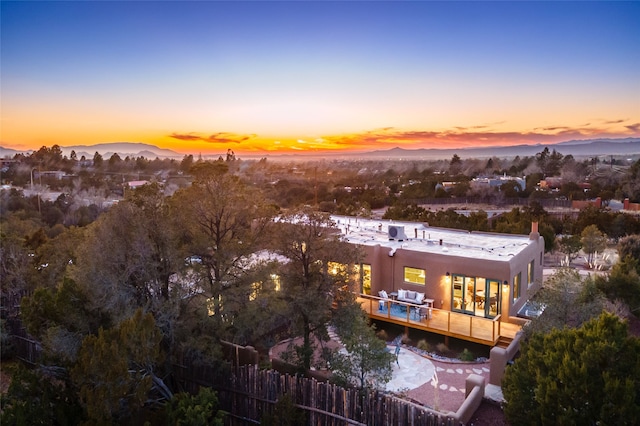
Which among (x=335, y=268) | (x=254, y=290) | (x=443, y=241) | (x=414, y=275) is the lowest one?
(x=414, y=275)

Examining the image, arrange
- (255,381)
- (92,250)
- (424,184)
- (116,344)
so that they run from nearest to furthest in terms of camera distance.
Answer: (116,344) → (255,381) → (92,250) → (424,184)

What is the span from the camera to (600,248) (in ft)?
74.6

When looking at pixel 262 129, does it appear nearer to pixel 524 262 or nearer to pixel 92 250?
pixel 524 262

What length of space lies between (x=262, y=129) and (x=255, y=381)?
3729 centimetres

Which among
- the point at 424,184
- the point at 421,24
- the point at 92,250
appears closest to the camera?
the point at 92,250

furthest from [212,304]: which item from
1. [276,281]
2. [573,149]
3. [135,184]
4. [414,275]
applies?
[573,149]

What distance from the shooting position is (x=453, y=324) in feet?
→ 44.1

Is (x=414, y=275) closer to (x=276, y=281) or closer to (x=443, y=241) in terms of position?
(x=443, y=241)

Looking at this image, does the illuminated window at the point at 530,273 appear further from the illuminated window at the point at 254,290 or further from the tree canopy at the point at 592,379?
the illuminated window at the point at 254,290

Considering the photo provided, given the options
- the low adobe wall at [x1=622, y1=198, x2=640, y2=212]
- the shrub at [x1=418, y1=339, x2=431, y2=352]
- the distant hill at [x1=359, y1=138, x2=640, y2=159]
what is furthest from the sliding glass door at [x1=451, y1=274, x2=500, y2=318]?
the distant hill at [x1=359, y1=138, x2=640, y2=159]

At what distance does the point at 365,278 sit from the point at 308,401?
26.2 feet

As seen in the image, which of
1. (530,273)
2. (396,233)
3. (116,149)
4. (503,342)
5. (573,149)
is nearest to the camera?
(503,342)

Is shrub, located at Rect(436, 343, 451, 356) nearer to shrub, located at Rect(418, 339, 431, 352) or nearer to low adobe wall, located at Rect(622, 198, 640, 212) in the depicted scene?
shrub, located at Rect(418, 339, 431, 352)

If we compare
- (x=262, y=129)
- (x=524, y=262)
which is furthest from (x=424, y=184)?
(x=524, y=262)
